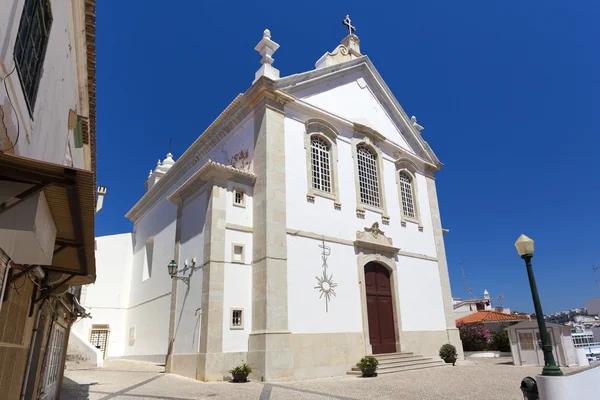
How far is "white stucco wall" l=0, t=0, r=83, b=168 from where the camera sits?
367 centimetres

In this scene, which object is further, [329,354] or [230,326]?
[329,354]

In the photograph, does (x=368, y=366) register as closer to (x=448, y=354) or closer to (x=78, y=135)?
(x=448, y=354)

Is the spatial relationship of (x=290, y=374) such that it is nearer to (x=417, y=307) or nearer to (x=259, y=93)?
(x=417, y=307)

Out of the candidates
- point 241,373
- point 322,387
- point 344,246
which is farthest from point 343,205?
point 241,373

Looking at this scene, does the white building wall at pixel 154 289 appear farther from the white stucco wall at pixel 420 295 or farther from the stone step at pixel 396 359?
the white stucco wall at pixel 420 295

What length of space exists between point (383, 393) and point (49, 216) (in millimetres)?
7572

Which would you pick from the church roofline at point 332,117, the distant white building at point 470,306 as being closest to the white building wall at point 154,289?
the church roofline at point 332,117

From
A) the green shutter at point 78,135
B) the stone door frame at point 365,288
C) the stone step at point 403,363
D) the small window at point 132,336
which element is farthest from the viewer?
the small window at point 132,336

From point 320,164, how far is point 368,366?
653 centimetres

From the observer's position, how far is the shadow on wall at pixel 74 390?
26.7ft

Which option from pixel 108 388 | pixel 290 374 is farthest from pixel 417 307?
pixel 108 388

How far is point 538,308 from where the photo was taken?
6.30 m

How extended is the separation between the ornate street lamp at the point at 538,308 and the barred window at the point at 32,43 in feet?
23.5

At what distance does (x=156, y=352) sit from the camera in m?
15.5
